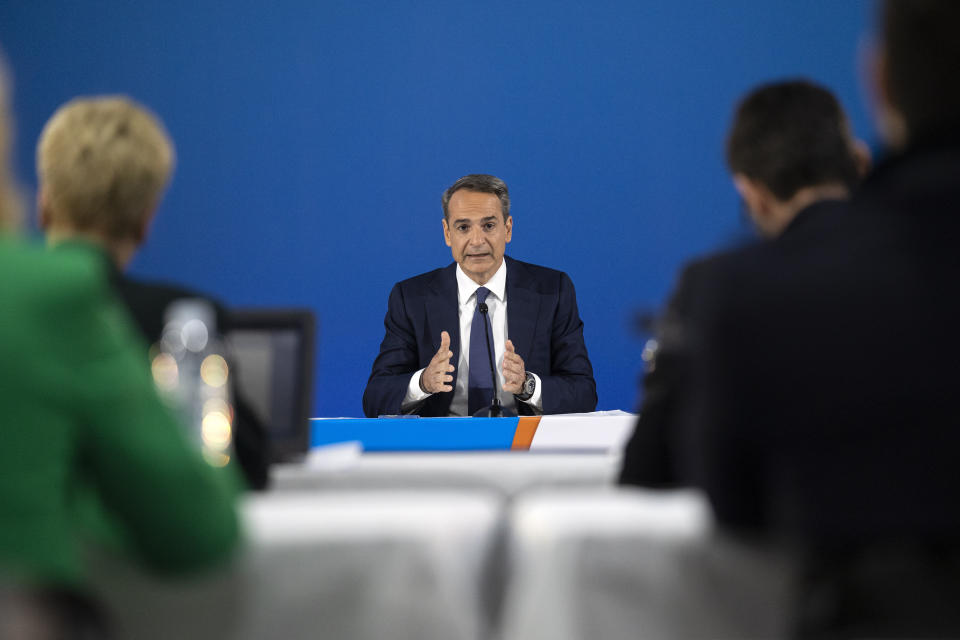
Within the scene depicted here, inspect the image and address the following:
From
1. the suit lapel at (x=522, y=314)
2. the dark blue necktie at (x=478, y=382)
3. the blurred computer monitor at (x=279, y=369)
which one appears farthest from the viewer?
the suit lapel at (x=522, y=314)

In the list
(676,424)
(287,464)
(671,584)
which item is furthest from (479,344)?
A: (671,584)

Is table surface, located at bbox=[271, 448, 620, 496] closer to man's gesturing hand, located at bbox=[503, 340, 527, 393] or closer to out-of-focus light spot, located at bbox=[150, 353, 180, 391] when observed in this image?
out-of-focus light spot, located at bbox=[150, 353, 180, 391]

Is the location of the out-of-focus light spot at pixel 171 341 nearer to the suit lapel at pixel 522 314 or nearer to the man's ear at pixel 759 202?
the man's ear at pixel 759 202

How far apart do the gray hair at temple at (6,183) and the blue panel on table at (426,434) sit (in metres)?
1.47

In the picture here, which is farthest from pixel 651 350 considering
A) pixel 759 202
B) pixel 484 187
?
pixel 484 187

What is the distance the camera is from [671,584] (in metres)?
0.78

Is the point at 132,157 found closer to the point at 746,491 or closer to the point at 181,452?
the point at 181,452

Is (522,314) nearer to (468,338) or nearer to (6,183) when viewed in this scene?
(468,338)

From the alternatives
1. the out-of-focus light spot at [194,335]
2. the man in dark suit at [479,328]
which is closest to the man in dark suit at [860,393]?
the out-of-focus light spot at [194,335]

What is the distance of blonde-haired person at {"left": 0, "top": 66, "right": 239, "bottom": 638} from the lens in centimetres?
61

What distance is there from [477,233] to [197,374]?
2.49 metres

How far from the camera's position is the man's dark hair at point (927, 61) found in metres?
0.76

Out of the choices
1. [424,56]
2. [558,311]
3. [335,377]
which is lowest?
[335,377]

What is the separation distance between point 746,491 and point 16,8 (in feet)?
18.7
